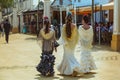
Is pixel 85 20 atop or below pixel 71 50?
atop

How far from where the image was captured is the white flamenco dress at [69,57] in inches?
458

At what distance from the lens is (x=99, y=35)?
85.4 ft

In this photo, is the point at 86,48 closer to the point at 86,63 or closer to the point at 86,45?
the point at 86,45

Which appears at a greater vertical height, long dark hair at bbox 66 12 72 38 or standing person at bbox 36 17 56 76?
long dark hair at bbox 66 12 72 38

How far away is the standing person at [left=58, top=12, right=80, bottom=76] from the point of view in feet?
38.3

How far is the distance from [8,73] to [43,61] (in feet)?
4.20

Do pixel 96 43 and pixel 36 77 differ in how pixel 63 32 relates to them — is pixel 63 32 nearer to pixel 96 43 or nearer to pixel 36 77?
pixel 36 77

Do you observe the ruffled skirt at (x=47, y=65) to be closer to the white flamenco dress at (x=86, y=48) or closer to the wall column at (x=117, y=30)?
the white flamenco dress at (x=86, y=48)

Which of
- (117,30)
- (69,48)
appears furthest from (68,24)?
(117,30)

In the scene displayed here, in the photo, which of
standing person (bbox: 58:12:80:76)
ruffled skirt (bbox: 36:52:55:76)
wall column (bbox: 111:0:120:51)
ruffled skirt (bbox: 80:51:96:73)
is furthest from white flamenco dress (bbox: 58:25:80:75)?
wall column (bbox: 111:0:120:51)

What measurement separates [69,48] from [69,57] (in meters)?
0.27

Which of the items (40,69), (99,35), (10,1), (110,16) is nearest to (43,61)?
(40,69)

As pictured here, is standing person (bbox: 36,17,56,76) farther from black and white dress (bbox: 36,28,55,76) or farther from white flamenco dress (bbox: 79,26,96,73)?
white flamenco dress (bbox: 79,26,96,73)

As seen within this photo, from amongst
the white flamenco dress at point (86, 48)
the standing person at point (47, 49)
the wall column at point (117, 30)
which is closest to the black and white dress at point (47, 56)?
the standing person at point (47, 49)
